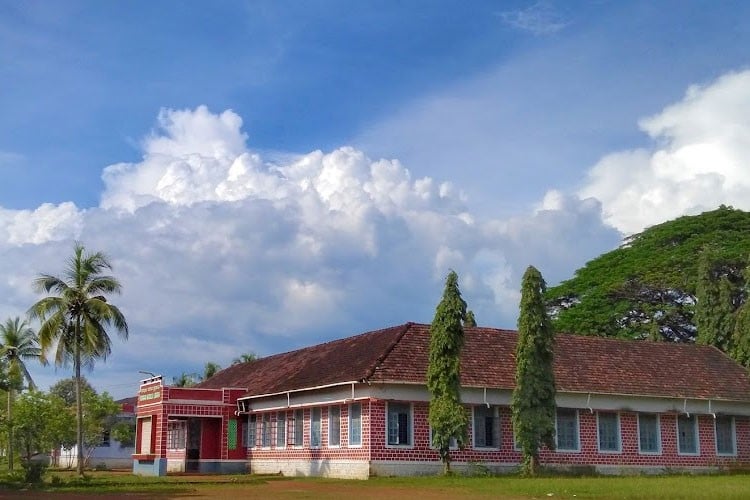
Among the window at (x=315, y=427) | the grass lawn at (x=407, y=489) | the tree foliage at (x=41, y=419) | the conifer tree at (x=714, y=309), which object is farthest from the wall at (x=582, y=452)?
the tree foliage at (x=41, y=419)

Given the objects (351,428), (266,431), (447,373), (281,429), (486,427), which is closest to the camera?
(447,373)

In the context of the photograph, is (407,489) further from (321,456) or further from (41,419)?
→ (41,419)

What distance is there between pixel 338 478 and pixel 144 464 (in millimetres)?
11000

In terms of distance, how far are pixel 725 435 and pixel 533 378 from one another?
34.1ft

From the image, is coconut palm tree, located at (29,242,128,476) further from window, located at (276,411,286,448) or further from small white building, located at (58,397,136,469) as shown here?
small white building, located at (58,397,136,469)

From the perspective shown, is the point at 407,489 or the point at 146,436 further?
the point at 146,436

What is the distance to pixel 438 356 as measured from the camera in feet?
95.1

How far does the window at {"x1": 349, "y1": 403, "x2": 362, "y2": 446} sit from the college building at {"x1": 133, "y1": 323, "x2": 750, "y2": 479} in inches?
2.1

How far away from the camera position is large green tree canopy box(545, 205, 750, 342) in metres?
46.9

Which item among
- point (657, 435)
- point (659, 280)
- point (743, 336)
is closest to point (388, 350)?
point (657, 435)

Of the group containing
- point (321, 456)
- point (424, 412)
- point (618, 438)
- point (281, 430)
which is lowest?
point (321, 456)

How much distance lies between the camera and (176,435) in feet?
132

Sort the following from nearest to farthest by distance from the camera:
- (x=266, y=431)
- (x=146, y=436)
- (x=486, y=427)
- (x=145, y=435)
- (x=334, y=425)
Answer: (x=486, y=427) → (x=334, y=425) → (x=266, y=431) → (x=146, y=436) → (x=145, y=435)

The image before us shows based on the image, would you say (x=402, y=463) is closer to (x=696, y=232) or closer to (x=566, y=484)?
(x=566, y=484)
